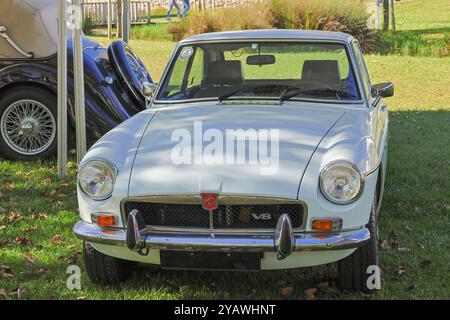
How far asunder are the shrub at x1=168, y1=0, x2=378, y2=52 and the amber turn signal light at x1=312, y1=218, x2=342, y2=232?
15124 millimetres

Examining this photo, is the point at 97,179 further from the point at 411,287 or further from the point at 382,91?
the point at 382,91

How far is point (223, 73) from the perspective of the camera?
5594 millimetres

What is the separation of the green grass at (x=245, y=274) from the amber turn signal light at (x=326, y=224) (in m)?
0.57

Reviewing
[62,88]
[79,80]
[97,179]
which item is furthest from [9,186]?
[97,179]

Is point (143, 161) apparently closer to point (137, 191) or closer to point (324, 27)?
point (137, 191)

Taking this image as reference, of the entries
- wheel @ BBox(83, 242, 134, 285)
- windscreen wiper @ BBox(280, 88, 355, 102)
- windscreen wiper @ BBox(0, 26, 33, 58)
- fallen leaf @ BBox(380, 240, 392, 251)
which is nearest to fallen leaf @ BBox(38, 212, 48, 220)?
wheel @ BBox(83, 242, 134, 285)

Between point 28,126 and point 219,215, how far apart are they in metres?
4.51

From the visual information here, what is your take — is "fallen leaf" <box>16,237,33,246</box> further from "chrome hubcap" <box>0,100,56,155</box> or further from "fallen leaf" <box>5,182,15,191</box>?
"chrome hubcap" <box>0,100,56,155</box>

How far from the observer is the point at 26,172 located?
7.46 metres

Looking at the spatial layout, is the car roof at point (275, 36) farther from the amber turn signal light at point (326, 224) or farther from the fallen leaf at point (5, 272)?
the fallen leaf at point (5, 272)

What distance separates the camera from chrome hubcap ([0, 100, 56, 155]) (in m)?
7.85

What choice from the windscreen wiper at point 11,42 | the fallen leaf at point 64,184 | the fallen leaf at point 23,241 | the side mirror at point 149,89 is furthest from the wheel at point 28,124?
the fallen leaf at point 23,241

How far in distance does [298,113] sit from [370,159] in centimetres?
82
